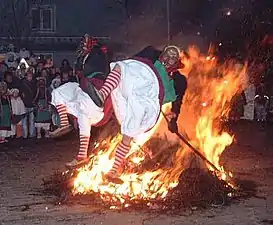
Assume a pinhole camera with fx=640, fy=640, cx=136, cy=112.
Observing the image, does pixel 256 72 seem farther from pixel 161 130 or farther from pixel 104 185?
pixel 104 185

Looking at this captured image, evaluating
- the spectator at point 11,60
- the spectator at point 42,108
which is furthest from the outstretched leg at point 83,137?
the spectator at point 11,60

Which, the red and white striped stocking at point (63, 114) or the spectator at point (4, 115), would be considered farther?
the spectator at point (4, 115)

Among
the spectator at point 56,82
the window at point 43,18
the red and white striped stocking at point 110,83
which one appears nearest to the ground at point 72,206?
the red and white striped stocking at point 110,83

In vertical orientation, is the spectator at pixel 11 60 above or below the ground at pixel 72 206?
above

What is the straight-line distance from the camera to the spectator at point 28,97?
46.8ft

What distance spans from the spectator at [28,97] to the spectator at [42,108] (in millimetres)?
121

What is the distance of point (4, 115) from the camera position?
1376 centimetres

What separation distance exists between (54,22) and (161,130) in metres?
Answer: 27.1

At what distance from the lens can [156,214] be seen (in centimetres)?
707

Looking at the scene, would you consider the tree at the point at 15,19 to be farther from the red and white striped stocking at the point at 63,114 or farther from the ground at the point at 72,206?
the red and white striped stocking at the point at 63,114

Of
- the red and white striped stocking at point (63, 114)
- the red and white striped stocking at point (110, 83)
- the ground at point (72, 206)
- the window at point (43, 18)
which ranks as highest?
the window at point (43, 18)

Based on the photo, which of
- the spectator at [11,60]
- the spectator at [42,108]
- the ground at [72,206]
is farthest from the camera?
the spectator at [11,60]

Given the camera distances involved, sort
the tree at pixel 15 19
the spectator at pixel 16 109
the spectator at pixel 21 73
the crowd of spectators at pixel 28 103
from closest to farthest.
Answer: the crowd of spectators at pixel 28 103 → the spectator at pixel 16 109 → the spectator at pixel 21 73 → the tree at pixel 15 19

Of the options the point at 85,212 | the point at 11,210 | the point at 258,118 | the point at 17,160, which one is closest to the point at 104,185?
the point at 85,212
